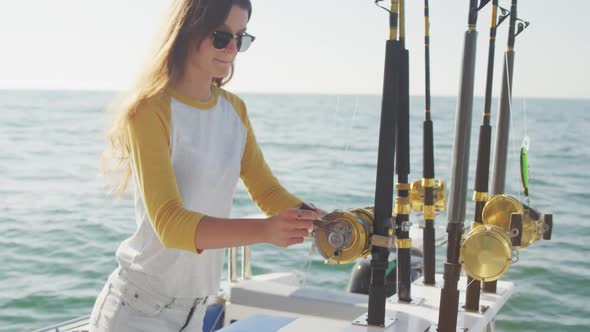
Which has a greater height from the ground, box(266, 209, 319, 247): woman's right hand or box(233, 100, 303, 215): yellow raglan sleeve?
box(233, 100, 303, 215): yellow raglan sleeve

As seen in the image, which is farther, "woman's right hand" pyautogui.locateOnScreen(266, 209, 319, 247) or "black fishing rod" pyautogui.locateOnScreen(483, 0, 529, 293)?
"black fishing rod" pyautogui.locateOnScreen(483, 0, 529, 293)

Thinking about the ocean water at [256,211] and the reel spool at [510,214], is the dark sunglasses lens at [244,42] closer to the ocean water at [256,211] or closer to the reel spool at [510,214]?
the ocean water at [256,211]

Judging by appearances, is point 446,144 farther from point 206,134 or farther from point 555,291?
point 206,134

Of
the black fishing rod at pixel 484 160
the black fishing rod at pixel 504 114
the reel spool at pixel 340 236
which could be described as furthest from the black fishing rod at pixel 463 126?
the reel spool at pixel 340 236

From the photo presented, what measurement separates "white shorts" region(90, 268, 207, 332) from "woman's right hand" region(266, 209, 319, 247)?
277 mm

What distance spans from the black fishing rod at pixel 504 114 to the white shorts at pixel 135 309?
30.6 inches

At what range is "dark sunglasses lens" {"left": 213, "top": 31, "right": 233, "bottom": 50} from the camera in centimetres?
124

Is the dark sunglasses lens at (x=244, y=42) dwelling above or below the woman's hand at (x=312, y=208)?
above

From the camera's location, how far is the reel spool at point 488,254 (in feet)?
4.36

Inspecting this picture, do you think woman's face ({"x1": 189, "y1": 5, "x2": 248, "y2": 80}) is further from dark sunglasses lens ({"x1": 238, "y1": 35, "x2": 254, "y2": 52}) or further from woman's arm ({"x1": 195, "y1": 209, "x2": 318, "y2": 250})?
woman's arm ({"x1": 195, "y1": 209, "x2": 318, "y2": 250})

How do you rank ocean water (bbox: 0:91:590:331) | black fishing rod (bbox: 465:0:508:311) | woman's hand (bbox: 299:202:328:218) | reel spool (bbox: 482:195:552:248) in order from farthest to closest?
1. ocean water (bbox: 0:91:590:331)
2. black fishing rod (bbox: 465:0:508:311)
3. reel spool (bbox: 482:195:552:248)
4. woman's hand (bbox: 299:202:328:218)

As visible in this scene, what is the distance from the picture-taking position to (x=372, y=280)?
1.42 m

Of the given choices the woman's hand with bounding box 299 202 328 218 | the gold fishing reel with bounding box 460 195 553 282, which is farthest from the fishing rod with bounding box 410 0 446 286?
the woman's hand with bounding box 299 202 328 218

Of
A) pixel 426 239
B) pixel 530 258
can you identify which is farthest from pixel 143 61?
pixel 530 258
